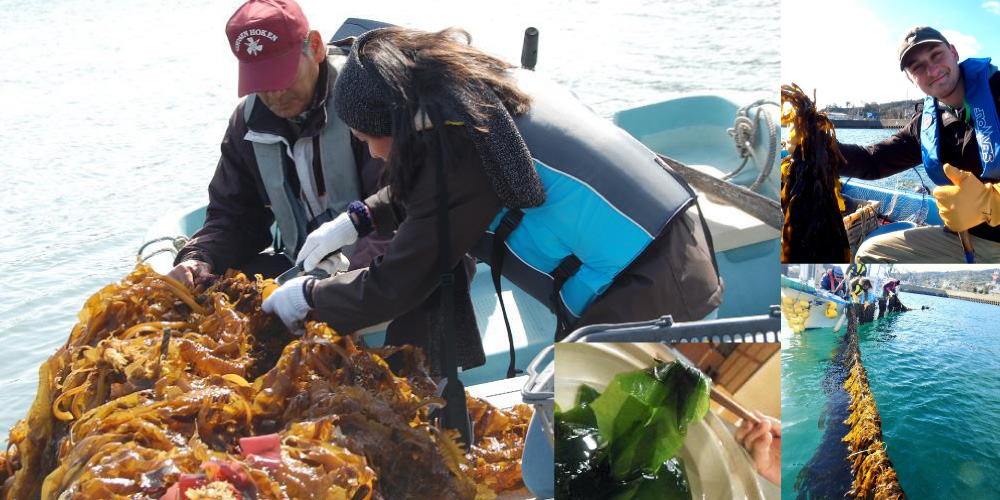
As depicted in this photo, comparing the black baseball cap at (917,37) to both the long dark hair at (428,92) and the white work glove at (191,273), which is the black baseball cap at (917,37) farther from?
the white work glove at (191,273)

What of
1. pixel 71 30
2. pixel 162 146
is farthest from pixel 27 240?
pixel 71 30

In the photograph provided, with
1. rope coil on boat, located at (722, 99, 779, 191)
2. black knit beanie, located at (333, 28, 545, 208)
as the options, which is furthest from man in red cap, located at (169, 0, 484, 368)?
rope coil on boat, located at (722, 99, 779, 191)

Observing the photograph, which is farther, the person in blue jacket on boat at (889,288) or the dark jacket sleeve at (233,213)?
the dark jacket sleeve at (233,213)

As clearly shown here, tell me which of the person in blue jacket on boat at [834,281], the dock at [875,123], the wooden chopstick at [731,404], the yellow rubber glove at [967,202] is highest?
the dock at [875,123]

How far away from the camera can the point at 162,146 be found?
27.0 ft

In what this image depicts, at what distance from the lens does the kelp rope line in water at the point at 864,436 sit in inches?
51.6

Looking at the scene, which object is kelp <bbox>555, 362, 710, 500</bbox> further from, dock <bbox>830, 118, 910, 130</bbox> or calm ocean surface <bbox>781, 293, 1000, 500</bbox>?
dock <bbox>830, 118, 910, 130</bbox>

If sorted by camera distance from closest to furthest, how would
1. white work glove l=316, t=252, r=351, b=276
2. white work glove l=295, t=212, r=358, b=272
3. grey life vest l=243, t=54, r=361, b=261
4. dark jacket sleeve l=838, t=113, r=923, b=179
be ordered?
1. dark jacket sleeve l=838, t=113, r=923, b=179
2. white work glove l=295, t=212, r=358, b=272
3. white work glove l=316, t=252, r=351, b=276
4. grey life vest l=243, t=54, r=361, b=261

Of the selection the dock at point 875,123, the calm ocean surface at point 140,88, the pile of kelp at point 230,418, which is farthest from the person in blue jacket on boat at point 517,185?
the calm ocean surface at point 140,88

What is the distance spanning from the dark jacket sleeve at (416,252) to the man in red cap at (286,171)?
1.02 ft

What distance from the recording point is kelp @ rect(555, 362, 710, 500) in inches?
47.0

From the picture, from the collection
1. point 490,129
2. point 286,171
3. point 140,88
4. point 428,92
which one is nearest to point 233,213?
point 286,171

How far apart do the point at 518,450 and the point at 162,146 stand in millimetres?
7108

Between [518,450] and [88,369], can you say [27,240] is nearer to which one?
[88,369]
